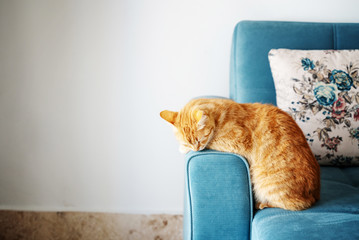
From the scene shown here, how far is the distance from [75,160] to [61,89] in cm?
40

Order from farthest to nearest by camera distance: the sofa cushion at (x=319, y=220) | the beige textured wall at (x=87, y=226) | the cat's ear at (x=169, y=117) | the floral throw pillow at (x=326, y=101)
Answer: the beige textured wall at (x=87, y=226), the floral throw pillow at (x=326, y=101), the cat's ear at (x=169, y=117), the sofa cushion at (x=319, y=220)

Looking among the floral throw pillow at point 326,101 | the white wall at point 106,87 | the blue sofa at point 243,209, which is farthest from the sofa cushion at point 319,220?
the white wall at point 106,87

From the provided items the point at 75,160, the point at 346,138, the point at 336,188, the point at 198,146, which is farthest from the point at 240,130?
the point at 75,160

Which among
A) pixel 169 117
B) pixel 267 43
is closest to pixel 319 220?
pixel 169 117

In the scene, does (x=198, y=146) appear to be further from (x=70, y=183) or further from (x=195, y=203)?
(x=70, y=183)

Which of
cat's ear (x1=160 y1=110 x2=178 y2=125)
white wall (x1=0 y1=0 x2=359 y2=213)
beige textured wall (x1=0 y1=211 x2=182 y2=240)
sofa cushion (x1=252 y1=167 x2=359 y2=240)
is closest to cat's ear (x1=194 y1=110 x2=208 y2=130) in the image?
cat's ear (x1=160 y1=110 x2=178 y2=125)

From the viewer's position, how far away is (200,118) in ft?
3.02

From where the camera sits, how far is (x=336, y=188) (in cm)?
104

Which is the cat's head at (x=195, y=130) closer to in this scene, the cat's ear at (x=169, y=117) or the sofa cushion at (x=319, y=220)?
the cat's ear at (x=169, y=117)

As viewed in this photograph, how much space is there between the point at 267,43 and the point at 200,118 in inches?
25.8

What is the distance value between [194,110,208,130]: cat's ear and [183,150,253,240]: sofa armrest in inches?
3.9

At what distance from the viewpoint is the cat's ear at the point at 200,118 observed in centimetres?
92

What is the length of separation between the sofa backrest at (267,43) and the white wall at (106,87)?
175 mm

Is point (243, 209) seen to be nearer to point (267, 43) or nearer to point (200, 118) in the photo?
point (200, 118)
